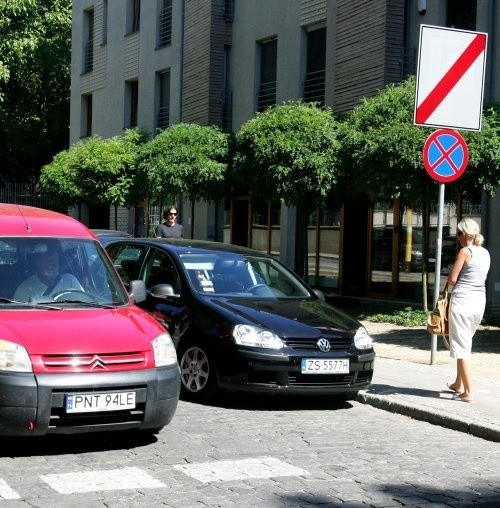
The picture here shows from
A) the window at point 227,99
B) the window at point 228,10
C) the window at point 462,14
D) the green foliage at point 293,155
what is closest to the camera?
the green foliage at point 293,155

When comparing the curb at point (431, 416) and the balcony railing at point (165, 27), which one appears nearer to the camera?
the curb at point (431, 416)

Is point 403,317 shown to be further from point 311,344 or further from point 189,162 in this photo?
point 311,344

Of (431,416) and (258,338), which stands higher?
(258,338)

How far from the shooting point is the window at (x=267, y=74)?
1046 inches

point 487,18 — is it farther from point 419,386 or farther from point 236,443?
point 236,443

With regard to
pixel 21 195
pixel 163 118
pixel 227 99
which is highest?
pixel 227 99

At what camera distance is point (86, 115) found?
3994 centimetres

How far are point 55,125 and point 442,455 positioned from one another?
44.7 m

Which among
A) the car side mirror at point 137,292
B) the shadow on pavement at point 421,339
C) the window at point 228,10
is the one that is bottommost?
the shadow on pavement at point 421,339

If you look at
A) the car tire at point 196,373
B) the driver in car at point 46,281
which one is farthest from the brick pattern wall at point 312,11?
the driver in car at point 46,281

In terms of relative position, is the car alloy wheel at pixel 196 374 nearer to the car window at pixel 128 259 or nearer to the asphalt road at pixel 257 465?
the asphalt road at pixel 257 465

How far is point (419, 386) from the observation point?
10500 millimetres

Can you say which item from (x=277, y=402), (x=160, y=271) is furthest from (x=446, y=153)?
(x=277, y=402)

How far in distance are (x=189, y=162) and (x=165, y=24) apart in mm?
11229
